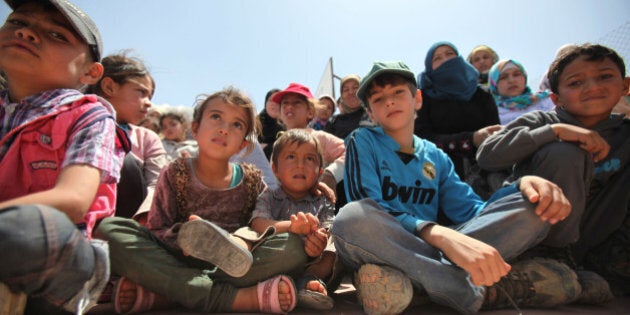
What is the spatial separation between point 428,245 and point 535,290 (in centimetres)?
49

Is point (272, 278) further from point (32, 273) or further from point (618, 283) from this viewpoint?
point (618, 283)

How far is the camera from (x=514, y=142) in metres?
1.76

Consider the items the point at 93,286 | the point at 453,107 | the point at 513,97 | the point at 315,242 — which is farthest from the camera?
the point at 513,97

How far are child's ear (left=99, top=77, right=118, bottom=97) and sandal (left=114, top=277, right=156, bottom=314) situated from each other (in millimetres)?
1453

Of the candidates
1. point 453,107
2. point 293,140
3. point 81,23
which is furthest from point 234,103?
point 453,107

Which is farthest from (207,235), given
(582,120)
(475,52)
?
(475,52)

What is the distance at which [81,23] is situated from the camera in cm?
121

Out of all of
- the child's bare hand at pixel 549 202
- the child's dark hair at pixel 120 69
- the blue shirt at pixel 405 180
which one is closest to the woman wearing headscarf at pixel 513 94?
the blue shirt at pixel 405 180

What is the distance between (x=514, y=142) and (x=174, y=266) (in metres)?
1.68

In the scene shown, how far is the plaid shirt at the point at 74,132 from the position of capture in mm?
992

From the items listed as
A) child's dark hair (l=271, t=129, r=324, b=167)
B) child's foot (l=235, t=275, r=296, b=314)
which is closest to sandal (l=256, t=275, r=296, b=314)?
child's foot (l=235, t=275, r=296, b=314)

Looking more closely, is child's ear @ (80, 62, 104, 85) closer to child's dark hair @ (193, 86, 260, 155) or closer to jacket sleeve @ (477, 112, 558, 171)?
child's dark hair @ (193, 86, 260, 155)

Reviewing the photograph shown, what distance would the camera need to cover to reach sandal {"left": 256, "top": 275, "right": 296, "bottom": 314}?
4.58 ft

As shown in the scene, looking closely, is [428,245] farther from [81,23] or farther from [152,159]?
[152,159]
